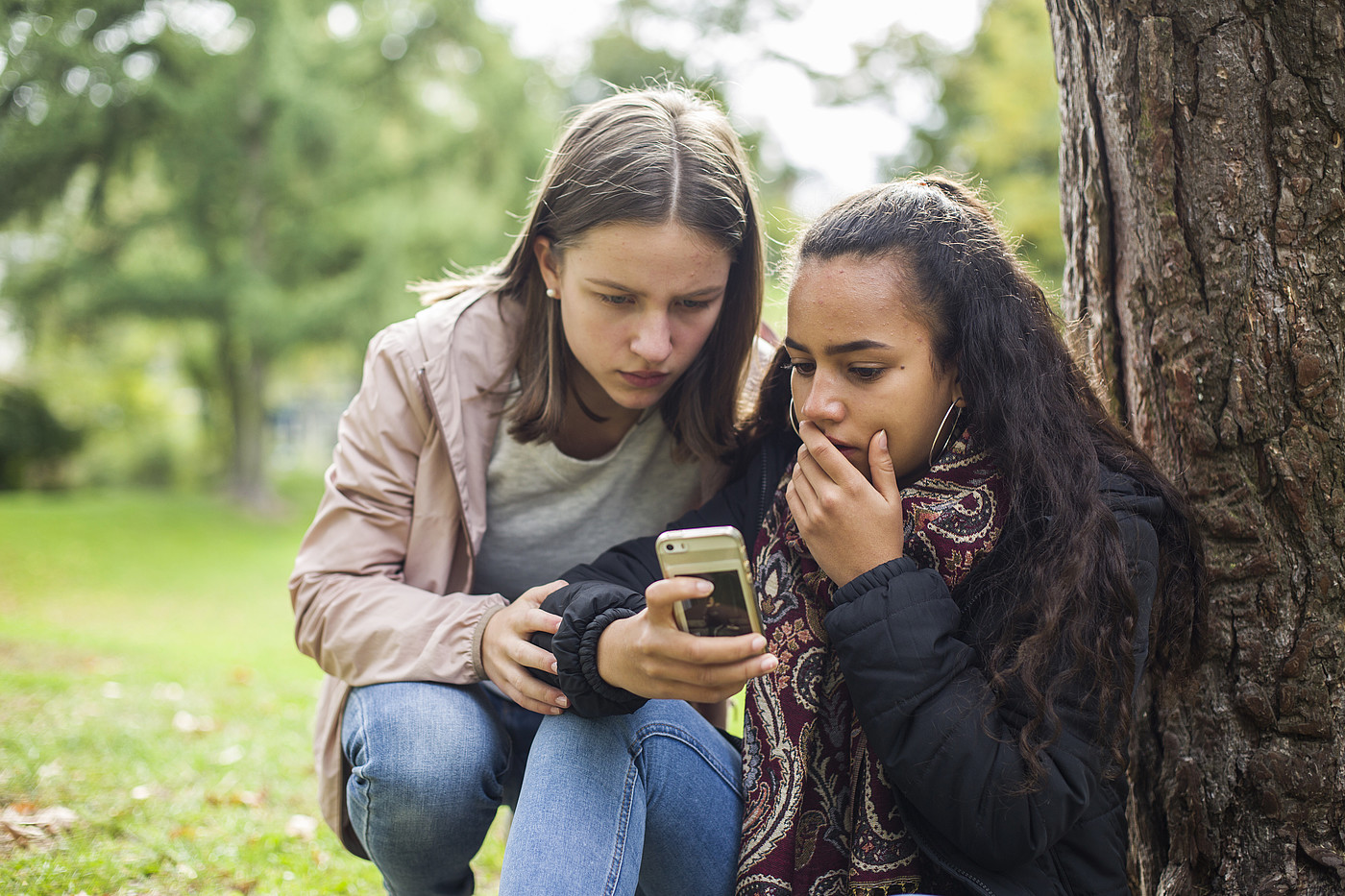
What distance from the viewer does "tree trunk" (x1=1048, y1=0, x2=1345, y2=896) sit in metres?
1.91

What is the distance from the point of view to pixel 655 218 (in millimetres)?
2193

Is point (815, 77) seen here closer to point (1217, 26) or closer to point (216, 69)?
point (216, 69)

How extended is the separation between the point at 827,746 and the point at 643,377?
0.94 metres

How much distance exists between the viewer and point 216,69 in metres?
15.8

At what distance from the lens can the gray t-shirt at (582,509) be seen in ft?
8.46

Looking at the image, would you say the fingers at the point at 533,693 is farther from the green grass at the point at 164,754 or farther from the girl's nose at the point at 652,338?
the green grass at the point at 164,754

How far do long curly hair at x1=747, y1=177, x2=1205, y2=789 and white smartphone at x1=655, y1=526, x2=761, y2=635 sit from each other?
46 centimetres

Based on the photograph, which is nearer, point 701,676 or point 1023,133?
point 701,676

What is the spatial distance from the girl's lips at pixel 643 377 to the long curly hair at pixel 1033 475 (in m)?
0.46

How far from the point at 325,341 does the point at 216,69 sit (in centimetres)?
470

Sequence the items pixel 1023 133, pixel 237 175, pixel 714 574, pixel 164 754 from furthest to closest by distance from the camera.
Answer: pixel 237 175, pixel 1023 133, pixel 164 754, pixel 714 574

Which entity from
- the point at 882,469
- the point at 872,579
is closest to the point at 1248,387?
the point at 882,469

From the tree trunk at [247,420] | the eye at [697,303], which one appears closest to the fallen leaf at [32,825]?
the eye at [697,303]

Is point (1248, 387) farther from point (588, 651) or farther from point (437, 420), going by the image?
point (437, 420)
